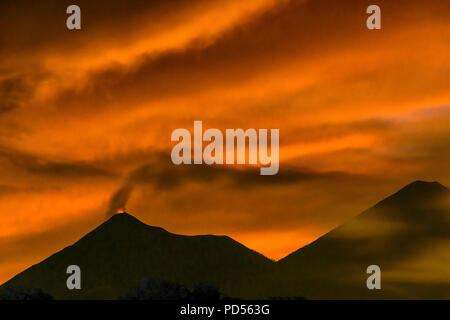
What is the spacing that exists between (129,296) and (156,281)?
240 inches

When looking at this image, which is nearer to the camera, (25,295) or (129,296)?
(129,296)
